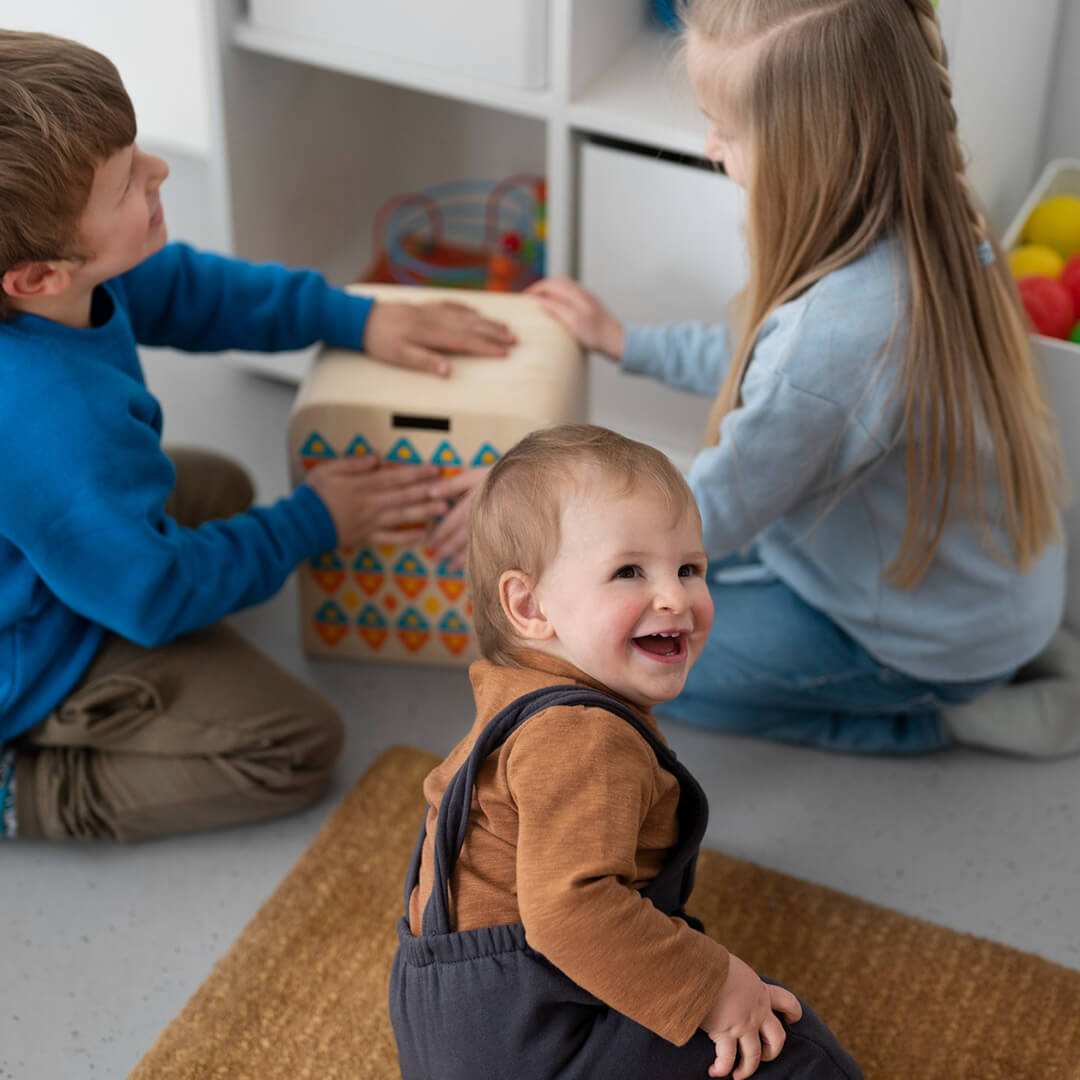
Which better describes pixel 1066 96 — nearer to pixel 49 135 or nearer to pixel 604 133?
pixel 604 133

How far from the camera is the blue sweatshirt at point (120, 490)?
1.08 m

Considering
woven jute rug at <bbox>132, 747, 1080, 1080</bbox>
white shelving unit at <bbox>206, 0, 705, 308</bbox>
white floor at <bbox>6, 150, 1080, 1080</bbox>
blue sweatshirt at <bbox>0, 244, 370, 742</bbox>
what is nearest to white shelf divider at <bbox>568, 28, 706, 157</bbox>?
white shelving unit at <bbox>206, 0, 705, 308</bbox>

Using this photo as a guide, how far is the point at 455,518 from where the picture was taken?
1.29m

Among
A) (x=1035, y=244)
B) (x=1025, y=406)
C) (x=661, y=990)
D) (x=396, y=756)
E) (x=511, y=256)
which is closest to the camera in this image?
Result: (x=661, y=990)

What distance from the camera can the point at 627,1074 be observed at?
872 millimetres

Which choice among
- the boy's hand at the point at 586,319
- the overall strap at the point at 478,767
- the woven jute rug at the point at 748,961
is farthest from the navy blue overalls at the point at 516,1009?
the boy's hand at the point at 586,319

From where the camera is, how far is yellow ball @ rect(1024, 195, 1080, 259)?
1.46 m

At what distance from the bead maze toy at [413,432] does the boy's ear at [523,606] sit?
40 centimetres

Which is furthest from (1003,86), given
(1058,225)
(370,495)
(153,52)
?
(153,52)

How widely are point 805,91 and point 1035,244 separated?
1.82 ft

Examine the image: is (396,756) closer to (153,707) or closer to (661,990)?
(153,707)

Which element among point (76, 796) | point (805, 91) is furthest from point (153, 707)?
point (805, 91)

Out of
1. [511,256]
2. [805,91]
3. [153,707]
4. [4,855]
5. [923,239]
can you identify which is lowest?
[4,855]

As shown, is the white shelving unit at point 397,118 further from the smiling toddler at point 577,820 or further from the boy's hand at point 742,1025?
the boy's hand at point 742,1025
